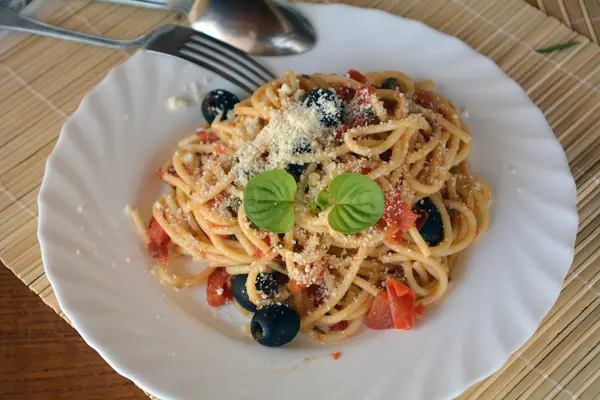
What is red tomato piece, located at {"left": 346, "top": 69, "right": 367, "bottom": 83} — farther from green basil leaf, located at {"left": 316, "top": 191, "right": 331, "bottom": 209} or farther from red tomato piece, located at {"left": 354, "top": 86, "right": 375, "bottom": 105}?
green basil leaf, located at {"left": 316, "top": 191, "right": 331, "bottom": 209}

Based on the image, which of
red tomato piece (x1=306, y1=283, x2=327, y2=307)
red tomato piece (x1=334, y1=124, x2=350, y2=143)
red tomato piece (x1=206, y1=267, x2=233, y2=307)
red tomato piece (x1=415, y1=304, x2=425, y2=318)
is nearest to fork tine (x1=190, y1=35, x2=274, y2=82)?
red tomato piece (x1=334, y1=124, x2=350, y2=143)

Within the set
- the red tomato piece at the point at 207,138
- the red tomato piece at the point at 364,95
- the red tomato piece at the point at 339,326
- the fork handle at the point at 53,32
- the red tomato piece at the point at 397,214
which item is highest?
the red tomato piece at the point at 364,95

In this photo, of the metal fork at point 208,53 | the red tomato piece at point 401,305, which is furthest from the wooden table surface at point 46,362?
the metal fork at point 208,53

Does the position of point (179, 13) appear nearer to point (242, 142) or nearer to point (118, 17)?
point (118, 17)

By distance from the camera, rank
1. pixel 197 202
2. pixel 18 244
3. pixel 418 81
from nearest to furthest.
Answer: pixel 197 202 → pixel 18 244 → pixel 418 81

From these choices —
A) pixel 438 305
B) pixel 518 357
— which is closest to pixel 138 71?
pixel 438 305

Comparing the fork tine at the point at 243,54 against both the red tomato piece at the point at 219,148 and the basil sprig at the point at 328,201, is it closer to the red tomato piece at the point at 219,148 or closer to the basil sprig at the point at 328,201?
the red tomato piece at the point at 219,148
